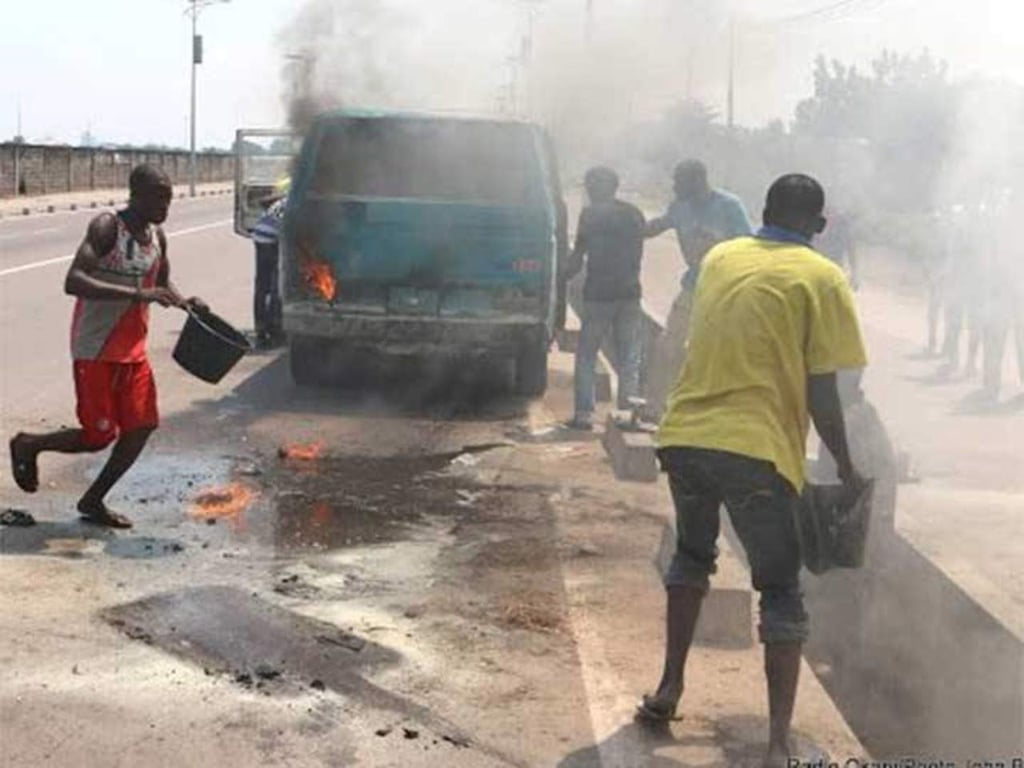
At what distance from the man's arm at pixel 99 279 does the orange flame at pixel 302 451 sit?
6.90ft

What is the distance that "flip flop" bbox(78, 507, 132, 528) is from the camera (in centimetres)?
603

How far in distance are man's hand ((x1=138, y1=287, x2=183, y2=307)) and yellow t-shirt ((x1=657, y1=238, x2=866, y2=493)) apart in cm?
273

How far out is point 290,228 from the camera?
943 cm

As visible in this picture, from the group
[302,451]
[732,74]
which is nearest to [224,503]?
[302,451]

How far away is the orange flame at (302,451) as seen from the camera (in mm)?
7875

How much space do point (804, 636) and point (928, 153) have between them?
5663 mm

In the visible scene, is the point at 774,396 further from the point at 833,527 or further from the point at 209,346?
the point at 209,346

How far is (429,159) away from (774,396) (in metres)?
6.59

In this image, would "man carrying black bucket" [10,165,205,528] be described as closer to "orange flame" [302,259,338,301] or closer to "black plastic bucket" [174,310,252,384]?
"black plastic bucket" [174,310,252,384]

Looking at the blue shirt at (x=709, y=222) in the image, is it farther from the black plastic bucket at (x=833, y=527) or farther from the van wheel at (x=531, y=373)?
the black plastic bucket at (x=833, y=527)

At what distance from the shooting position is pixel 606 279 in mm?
8789

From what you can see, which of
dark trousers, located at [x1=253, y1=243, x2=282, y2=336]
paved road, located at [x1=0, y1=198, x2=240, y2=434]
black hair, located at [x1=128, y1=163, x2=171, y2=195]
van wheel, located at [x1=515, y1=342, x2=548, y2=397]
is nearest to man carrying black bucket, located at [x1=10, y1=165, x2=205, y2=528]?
black hair, located at [x1=128, y1=163, x2=171, y2=195]

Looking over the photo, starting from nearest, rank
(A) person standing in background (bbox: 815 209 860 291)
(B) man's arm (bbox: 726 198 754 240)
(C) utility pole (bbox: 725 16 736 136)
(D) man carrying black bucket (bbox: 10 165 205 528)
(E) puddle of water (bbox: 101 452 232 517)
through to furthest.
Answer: (D) man carrying black bucket (bbox: 10 165 205 528) < (E) puddle of water (bbox: 101 452 232 517) < (B) man's arm (bbox: 726 198 754 240) < (C) utility pole (bbox: 725 16 736 136) < (A) person standing in background (bbox: 815 209 860 291)

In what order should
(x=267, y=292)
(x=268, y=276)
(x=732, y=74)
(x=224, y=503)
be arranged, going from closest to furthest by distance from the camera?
(x=224, y=503)
(x=732, y=74)
(x=268, y=276)
(x=267, y=292)
